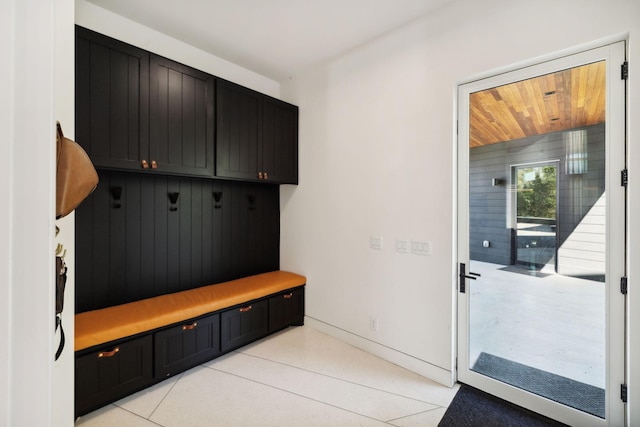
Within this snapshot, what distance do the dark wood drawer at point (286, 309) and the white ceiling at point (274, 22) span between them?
2.74m

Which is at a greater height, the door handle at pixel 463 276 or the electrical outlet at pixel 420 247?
the electrical outlet at pixel 420 247

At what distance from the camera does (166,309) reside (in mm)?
2408

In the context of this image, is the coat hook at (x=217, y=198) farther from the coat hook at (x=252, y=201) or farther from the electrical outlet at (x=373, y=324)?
the electrical outlet at (x=373, y=324)

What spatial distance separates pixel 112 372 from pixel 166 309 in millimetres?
531

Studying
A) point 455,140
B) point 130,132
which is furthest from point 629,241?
point 130,132

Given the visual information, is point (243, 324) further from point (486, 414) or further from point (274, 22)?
point (274, 22)

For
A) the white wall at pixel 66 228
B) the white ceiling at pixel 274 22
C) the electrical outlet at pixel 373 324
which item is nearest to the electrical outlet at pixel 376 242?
the electrical outlet at pixel 373 324

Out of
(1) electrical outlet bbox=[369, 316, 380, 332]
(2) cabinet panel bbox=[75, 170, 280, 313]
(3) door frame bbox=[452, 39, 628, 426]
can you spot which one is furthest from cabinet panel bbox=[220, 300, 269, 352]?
(3) door frame bbox=[452, 39, 628, 426]

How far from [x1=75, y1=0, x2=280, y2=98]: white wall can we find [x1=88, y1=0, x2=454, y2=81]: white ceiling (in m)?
0.06

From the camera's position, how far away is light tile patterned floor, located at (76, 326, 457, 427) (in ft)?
6.41

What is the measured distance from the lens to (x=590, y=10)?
1733mm

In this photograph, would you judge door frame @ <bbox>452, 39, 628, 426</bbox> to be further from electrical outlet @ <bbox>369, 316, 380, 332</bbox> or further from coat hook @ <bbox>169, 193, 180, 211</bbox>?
coat hook @ <bbox>169, 193, 180, 211</bbox>

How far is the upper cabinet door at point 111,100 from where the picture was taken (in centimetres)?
205

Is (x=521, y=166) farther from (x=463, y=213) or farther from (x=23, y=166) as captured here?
(x=23, y=166)
